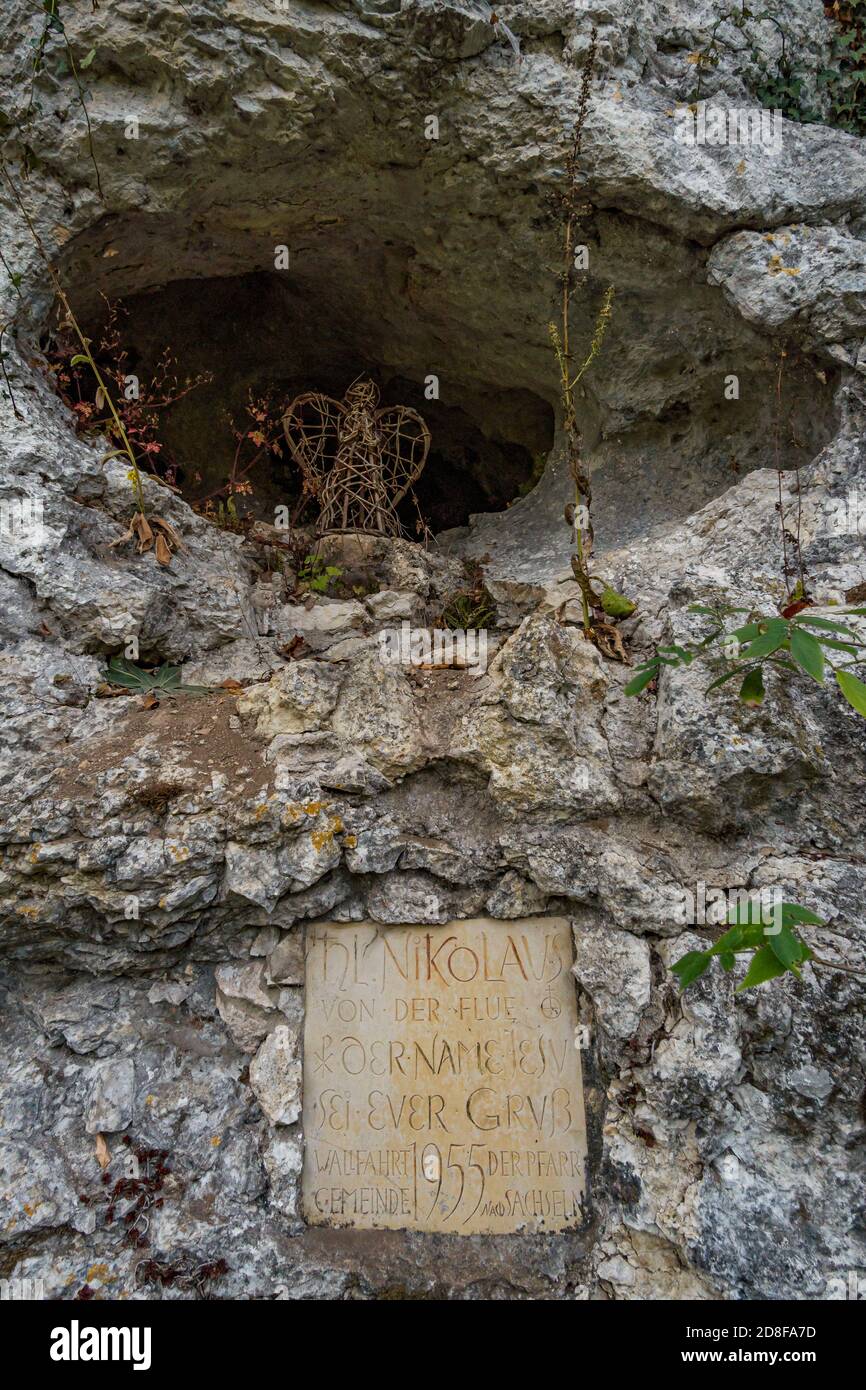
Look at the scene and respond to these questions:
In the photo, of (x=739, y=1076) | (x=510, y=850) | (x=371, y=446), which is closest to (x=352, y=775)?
(x=510, y=850)

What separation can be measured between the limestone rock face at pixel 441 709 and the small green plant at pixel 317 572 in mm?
231

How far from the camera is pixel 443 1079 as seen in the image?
3318 mm

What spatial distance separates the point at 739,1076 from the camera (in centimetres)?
304

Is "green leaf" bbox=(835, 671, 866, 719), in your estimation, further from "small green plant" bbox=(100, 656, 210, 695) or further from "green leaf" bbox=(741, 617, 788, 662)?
"small green plant" bbox=(100, 656, 210, 695)

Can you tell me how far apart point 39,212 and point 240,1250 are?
16.1 ft

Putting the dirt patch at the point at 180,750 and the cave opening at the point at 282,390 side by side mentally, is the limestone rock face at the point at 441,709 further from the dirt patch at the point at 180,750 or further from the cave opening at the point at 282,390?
the cave opening at the point at 282,390

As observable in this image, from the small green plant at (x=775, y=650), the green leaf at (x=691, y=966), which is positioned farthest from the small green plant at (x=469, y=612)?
the green leaf at (x=691, y=966)

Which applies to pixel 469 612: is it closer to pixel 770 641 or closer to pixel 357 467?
pixel 357 467

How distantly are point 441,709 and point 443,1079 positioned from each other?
1.56 m

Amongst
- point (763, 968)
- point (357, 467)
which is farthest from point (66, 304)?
point (763, 968)

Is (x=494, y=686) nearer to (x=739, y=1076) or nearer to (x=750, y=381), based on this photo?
(x=739, y=1076)

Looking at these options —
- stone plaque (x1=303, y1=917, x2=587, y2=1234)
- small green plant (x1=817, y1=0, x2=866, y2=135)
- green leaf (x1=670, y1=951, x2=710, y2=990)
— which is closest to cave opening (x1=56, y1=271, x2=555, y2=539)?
small green plant (x1=817, y1=0, x2=866, y2=135)

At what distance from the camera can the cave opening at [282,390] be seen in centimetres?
573

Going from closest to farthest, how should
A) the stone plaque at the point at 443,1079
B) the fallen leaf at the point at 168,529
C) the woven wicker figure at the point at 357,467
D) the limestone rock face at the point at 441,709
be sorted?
1. the limestone rock face at the point at 441,709
2. the stone plaque at the point at 443,1079
3. the fallen leaf at the point at 168,529
4. the woven wicker figure at the point at 357,467
